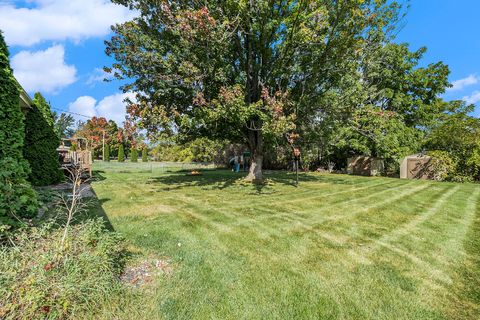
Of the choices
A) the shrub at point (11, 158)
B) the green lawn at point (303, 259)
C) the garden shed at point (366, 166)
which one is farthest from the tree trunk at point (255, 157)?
the garden shed at point (366, 166)

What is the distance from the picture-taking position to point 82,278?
257cm

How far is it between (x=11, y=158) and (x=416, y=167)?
756 inches

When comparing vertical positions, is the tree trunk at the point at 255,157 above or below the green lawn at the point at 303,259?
above

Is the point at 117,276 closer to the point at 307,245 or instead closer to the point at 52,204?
the point at 307,245

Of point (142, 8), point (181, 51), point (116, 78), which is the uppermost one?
point (142, 8)

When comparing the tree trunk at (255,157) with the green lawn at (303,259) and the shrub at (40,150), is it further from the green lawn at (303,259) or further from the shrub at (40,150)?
the shrub at (40,150)

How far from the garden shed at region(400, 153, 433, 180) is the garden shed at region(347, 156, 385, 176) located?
2.18 m

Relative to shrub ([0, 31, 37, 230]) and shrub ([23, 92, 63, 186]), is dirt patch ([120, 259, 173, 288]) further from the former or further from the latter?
shrub ([23, 92, 63, 186])

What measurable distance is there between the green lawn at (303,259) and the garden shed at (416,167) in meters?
10.1

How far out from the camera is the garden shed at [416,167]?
15.9m

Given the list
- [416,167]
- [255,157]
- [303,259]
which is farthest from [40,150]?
[416,167]

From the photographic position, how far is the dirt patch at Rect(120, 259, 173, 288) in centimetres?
297

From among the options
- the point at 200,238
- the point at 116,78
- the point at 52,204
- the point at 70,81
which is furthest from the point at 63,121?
the point at 200,238

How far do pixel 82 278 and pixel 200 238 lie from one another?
2.10m
